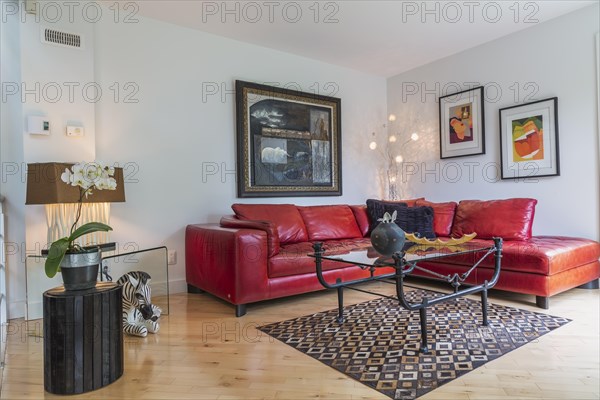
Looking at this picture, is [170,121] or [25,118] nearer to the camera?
[25,118]

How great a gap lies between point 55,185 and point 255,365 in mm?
1653

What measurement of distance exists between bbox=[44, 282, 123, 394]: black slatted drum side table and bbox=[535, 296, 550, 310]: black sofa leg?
2743 millimetres

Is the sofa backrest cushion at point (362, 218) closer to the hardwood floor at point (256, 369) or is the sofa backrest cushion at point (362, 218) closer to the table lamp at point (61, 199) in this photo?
the hardwood floor at point (256, 369)

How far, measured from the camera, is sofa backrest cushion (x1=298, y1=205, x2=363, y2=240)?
3.59 metres

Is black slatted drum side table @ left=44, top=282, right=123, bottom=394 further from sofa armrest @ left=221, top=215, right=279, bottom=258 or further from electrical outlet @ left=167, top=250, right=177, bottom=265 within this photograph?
electrical outlet @ left=167, top=250, right=177, bottom=265

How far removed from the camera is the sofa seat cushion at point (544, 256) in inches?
102

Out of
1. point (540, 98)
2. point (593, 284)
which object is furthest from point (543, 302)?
point (540, 98)

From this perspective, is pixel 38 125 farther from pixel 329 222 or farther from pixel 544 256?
pixel 544 256

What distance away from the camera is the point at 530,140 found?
354 cm

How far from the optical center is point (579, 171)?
3223mm

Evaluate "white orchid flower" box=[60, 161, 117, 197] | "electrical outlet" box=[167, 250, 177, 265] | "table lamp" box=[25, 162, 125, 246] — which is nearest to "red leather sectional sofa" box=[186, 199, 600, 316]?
"electrical outlet" box=[167, 250, 177, 265]

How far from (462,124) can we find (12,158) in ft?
13.8

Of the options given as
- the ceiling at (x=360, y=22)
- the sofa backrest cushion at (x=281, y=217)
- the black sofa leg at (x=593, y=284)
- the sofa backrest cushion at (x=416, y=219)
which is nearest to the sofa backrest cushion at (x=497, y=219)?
the sofa backrest cushion at (x=416, y=219)

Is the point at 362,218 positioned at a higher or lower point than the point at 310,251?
higher
